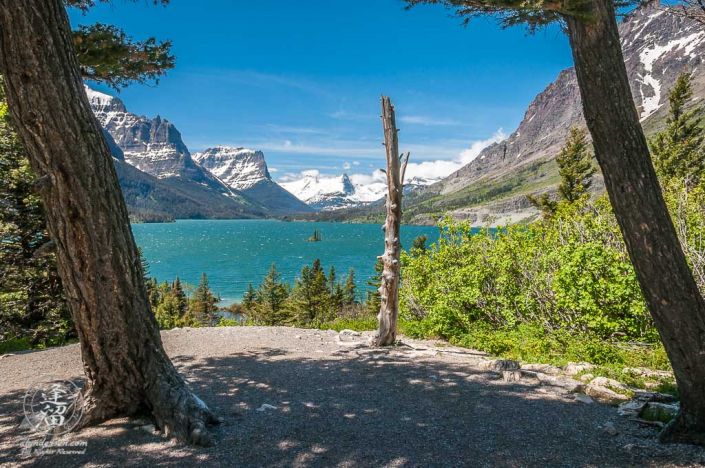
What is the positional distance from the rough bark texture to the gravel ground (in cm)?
76

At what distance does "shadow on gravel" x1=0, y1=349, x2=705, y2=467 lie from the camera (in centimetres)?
304

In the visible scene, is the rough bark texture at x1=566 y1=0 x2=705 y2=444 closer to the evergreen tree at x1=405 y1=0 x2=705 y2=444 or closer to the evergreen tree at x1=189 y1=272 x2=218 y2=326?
the evergreen tree at x1=405 y1=0 x2=705 y2=444

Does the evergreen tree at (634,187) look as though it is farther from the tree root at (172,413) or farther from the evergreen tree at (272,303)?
the evergreen tree at (272,303)

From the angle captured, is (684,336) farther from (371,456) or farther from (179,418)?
(179,418)

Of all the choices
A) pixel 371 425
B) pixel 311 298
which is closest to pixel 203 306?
pixel 311 298

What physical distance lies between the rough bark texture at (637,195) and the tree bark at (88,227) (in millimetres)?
3993

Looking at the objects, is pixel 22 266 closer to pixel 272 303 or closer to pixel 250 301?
pixel 272 303

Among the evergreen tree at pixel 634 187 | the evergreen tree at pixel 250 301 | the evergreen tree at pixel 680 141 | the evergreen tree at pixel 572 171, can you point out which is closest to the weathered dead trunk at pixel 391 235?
the evergreen tree at pixel 634 187

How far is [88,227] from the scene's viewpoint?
10.7ft

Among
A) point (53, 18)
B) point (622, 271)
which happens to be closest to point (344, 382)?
point (53, 18)

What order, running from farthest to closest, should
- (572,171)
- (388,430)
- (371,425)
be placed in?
(572,171) → (371,425) → (388,430)

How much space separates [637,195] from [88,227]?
14.9ft

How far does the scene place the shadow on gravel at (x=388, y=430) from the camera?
3039mm

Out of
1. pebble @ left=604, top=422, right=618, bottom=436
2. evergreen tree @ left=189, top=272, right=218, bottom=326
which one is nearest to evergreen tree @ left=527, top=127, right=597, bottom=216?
pebble @ left=604, top=422, right=618, bottom=436
